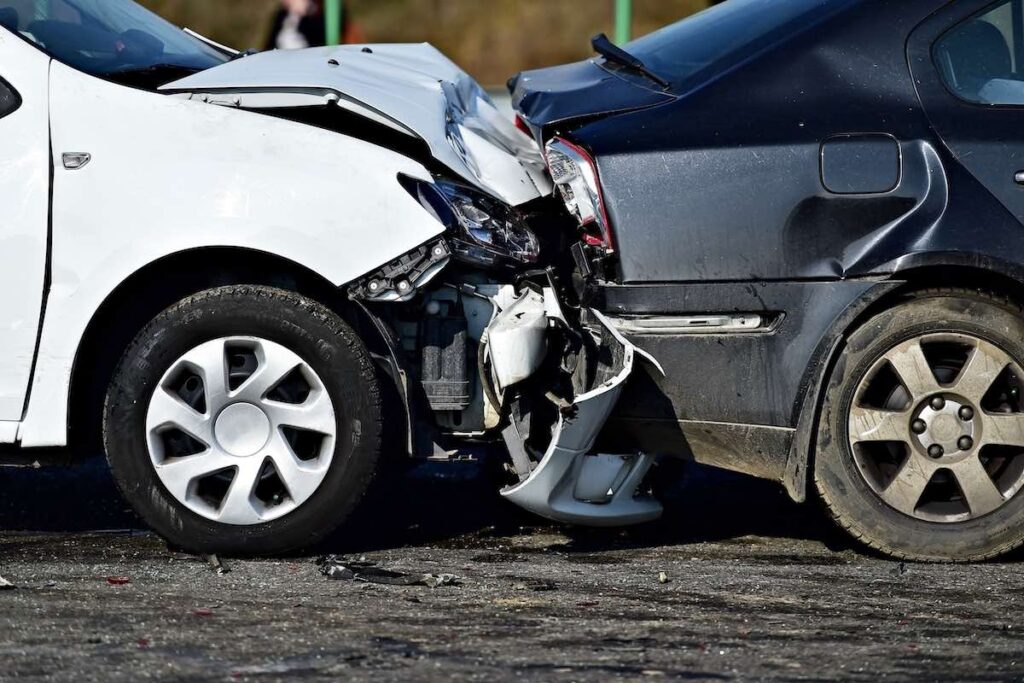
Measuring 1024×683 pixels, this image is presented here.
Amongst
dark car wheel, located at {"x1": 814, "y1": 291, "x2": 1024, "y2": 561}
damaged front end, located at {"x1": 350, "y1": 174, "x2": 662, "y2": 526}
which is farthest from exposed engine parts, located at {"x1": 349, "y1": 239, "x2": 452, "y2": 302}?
dark car wheel, located at {"x1": 814, "y1": 291, "x2": 1024, "y2": 561}

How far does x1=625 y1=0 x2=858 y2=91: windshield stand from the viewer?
507 centimetres

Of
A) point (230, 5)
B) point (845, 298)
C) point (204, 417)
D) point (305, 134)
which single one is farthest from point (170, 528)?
point (230, 5)

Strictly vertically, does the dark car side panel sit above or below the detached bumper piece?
above

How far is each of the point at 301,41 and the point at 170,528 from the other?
4682mm

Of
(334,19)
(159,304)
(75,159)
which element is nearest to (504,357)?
(159,304)

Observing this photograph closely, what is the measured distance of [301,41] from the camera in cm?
919

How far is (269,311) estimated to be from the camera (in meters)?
4.95

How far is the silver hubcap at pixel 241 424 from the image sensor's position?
4.93 meters

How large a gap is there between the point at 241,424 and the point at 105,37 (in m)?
1.51

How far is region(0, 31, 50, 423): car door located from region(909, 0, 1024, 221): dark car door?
253 centimetres

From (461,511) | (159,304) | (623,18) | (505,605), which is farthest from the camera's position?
(623,18)

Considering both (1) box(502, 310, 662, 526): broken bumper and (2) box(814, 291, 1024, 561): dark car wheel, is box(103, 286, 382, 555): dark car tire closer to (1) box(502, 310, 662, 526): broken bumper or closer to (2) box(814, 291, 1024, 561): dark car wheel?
(1) box(502, 310, 662, 526): broken bumper

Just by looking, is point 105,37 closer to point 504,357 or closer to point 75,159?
point 75,159

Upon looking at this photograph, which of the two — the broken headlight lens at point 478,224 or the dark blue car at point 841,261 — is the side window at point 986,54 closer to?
the dark blue car at point 841,261
